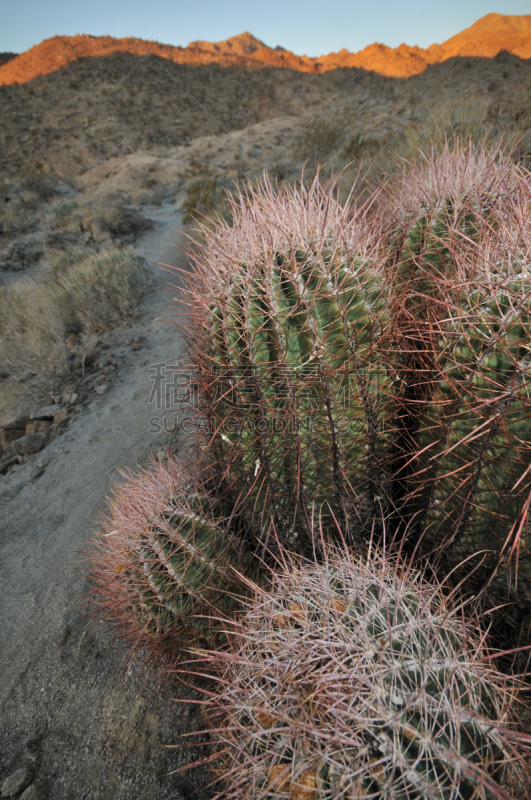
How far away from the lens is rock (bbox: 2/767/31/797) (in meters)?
1.62

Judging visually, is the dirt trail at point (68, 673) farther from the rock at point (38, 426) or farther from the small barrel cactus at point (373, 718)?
the small barrel cactus at point (373, 718)

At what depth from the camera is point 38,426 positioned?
408 centimetres

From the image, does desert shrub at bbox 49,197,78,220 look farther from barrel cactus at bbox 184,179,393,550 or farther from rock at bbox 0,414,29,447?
barrel cactus at bbox 184,179,393,550

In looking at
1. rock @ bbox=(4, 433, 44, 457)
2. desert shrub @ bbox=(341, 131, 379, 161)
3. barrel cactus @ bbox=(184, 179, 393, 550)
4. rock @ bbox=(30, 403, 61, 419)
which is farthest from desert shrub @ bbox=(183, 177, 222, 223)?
barrel cactus @ bbox=(184, 179, 393, 550)

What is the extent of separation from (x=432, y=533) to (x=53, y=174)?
21521 millimetres

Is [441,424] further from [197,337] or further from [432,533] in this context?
[197,337]

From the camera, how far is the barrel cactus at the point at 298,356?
1.35m

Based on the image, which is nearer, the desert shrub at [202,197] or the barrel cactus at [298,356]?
the barrel cactus at [298,356]

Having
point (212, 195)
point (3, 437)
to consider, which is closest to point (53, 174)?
point (212, 195)

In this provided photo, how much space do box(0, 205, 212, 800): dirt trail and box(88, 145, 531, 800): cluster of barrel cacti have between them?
461 millimetres

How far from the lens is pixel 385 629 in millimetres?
970

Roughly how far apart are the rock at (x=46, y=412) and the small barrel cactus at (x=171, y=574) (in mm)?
2946

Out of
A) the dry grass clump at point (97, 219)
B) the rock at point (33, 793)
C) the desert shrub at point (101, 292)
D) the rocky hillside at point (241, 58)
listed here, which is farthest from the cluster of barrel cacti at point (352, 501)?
the rocky hillside at point (241, 58)

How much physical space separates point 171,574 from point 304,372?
3.29 feet
